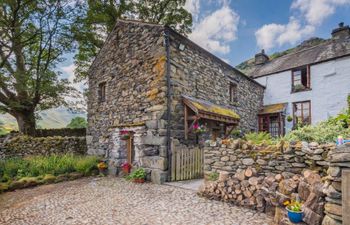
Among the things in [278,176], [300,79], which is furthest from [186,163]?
[300,79]

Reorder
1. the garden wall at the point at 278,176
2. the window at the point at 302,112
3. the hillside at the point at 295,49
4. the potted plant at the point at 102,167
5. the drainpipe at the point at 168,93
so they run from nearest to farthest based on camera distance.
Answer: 1. the garden wall at the point at 278,176
2. the drainpipe at the point at 168,93
3. the potted plant at the point at 102,167
4. the window at the point at 302,112
5. the hillside at the point at 295,49

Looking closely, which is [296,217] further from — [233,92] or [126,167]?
[233,92]

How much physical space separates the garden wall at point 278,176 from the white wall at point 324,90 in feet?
32.5

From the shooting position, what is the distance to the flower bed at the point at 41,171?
672cm

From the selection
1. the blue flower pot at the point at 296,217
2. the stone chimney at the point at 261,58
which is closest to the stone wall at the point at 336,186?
the blue flower pot at the point at 296,217

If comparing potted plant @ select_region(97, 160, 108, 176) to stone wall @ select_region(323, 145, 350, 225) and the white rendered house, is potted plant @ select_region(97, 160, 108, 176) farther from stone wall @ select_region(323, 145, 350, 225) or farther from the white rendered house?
the white rendered house

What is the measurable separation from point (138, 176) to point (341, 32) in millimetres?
16808

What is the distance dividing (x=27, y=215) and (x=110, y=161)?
4530mm

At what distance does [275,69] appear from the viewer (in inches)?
598

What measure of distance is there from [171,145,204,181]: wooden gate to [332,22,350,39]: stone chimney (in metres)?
14.3

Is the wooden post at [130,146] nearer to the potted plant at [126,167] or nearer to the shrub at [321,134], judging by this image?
the potted plant at [126,167]

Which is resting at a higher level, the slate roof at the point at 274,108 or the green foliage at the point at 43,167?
the slate roof at the point at 274,108

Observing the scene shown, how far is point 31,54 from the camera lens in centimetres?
1308

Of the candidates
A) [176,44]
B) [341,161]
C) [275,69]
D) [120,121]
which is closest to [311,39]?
[275,69]
